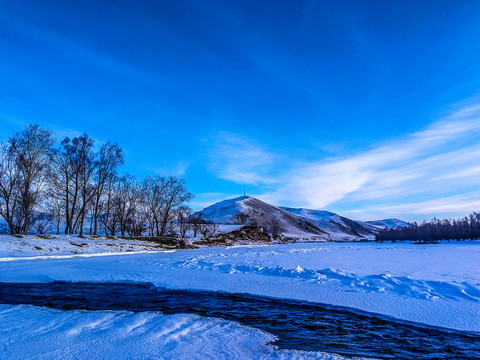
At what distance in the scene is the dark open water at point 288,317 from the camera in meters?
3.49

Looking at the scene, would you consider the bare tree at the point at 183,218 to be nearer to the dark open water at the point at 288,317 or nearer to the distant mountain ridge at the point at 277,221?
the dark open water at the point at 288,317

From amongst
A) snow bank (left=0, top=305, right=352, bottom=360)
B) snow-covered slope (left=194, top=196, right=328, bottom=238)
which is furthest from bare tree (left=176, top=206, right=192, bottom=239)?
snow-covered slope (left=194, top=196, right=328, bottom=238)

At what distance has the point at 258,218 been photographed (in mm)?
132250

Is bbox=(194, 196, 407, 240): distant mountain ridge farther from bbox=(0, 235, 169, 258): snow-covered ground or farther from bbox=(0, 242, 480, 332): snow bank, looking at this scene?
bbox=(0, 242, 480, 332): snow bank

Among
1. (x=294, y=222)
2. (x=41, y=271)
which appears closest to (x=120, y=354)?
(x=41, y=271)

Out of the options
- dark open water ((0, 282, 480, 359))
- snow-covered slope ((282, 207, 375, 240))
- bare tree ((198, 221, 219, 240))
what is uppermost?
snow-covered slope ((282, 207, 375, 240))

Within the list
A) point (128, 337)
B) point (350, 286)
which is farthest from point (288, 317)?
point (350, 286)

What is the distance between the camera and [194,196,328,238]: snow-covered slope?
11840 cm

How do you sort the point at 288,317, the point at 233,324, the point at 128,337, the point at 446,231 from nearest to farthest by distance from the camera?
the point at 128,337 → the point at 233,324 → the point at 288,317 → the point at 446,231

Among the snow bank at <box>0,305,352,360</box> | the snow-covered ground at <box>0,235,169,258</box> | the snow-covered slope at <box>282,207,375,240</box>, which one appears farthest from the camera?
the snow-covered slope at <box>282,207,375,240</box>

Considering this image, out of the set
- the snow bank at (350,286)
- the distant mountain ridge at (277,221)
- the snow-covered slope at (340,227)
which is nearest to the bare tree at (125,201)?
the snow bank at (350,286)

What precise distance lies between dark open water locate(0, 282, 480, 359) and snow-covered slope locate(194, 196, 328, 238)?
346 ft

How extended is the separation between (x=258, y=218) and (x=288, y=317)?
12849cm

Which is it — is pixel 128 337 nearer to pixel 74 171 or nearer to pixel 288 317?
pixel 288 317
